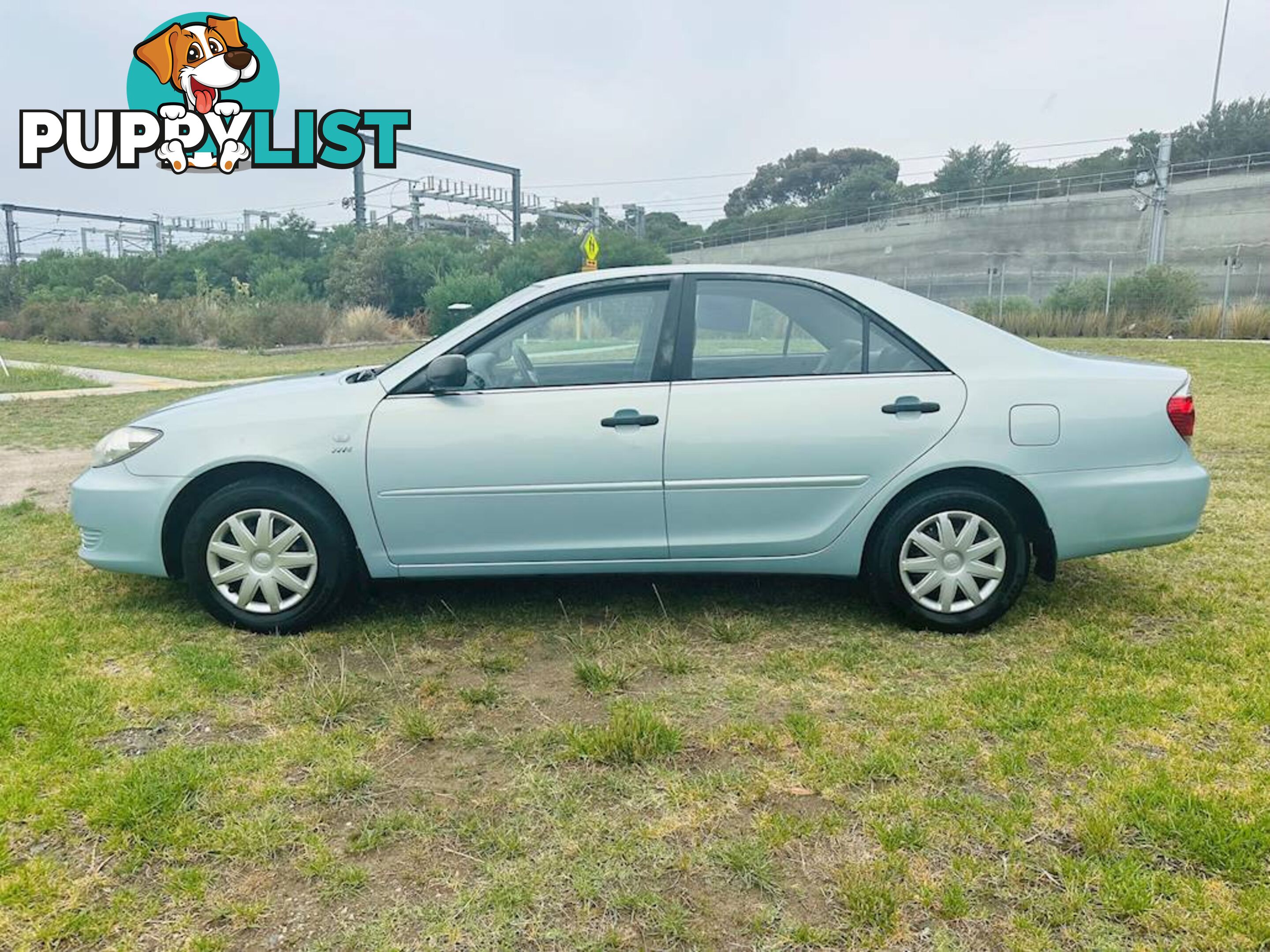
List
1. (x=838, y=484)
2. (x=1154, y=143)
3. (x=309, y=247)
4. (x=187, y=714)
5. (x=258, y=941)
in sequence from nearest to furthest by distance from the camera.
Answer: (x=258, y=941)
(x=187, y=714)
(x=838, y=484)
(x=309, y=247)
(x=1154, y=143)

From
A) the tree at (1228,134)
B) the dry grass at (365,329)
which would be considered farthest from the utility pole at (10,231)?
the tree at (1228,134)

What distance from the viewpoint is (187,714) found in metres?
3.21

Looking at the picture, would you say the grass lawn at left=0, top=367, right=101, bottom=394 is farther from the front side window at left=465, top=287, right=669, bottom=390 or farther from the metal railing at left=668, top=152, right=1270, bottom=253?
the metal railing at left=668, top=152, right=1270, bottom=253

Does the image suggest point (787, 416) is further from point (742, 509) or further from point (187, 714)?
point (187, 714)

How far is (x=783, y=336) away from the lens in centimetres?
418

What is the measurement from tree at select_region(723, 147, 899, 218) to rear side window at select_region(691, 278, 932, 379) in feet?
273

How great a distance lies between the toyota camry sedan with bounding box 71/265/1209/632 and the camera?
3.79 m

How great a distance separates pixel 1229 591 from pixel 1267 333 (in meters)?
20.8

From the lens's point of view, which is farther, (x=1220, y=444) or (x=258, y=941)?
(x=1220, y=444)

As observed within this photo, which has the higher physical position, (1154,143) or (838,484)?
(1154,143)

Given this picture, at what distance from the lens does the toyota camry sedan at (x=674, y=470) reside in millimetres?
3789

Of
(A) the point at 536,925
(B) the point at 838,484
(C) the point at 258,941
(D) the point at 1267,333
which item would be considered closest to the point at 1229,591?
(B) the point at 838,484

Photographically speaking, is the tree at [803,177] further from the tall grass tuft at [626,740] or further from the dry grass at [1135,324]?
the tall grass tuft at [626,740]

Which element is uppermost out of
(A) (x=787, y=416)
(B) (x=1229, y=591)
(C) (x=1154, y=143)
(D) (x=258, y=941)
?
(C) (x=1154, y=143)
